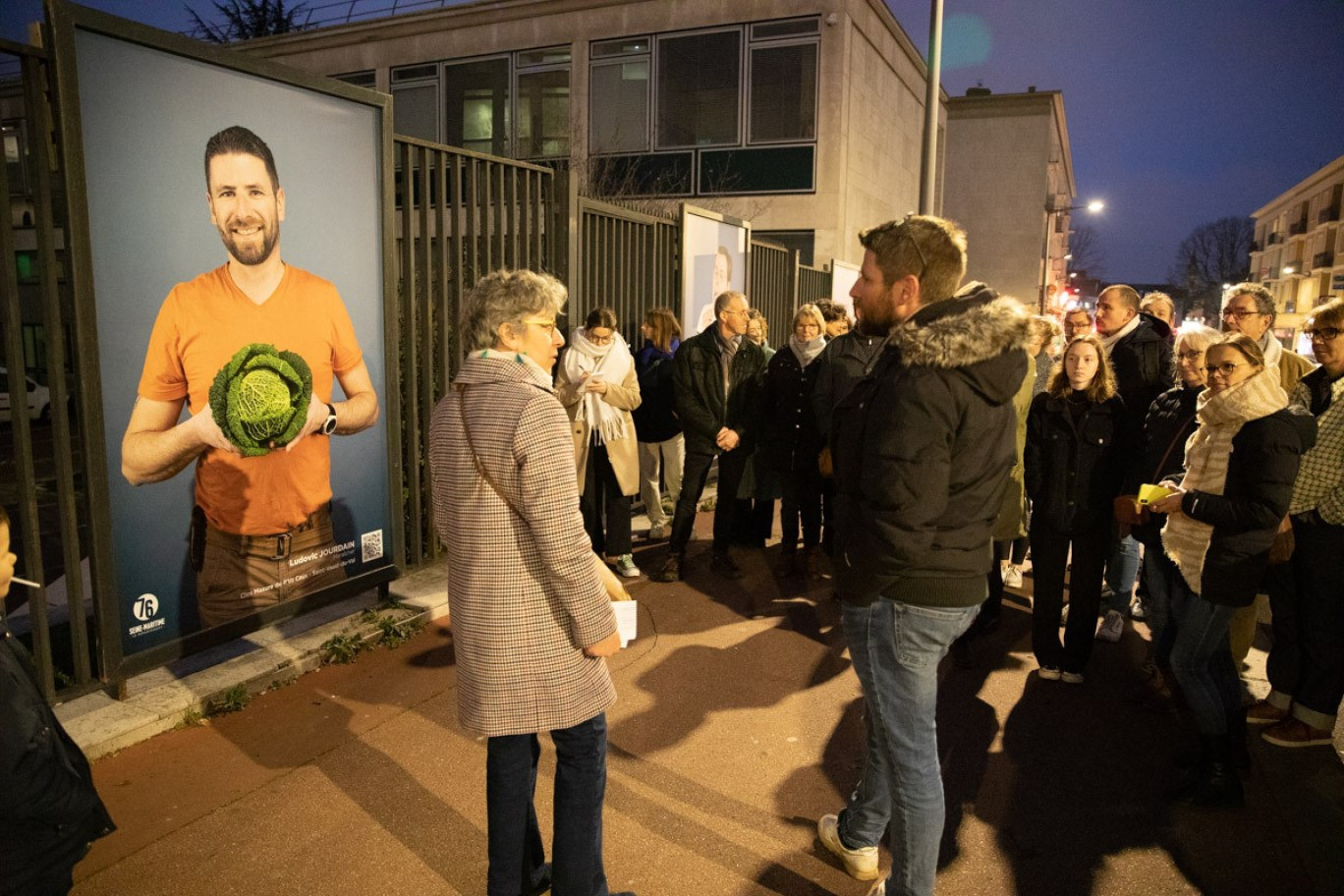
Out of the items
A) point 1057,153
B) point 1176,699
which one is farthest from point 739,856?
point 1057,153

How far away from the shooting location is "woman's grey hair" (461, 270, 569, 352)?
8.80ft

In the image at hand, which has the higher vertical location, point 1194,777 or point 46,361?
point 46,361

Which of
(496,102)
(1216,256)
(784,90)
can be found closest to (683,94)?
(784,90)

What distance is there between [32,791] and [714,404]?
17.1ft

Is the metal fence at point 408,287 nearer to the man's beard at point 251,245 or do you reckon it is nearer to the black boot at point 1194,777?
the man's beard at point 251,245

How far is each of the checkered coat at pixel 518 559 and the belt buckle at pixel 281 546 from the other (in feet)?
8.45

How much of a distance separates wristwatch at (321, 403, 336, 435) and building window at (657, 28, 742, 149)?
48.8 feet

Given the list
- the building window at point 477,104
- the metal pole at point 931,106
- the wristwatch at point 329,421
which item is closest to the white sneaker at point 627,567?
the wristwatch at point 329,421

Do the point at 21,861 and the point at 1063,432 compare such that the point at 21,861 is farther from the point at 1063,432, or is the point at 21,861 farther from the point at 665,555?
the point at 665,555

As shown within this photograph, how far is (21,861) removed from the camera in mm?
1957

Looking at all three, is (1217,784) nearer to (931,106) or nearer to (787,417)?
(787,417)

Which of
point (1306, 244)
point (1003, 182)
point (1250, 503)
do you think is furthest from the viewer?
point (1306, 244)

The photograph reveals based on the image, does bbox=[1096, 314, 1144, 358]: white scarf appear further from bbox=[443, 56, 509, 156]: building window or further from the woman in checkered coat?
bbox=[443, 56, 509, 156]: building window

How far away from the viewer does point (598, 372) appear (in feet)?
21.4
